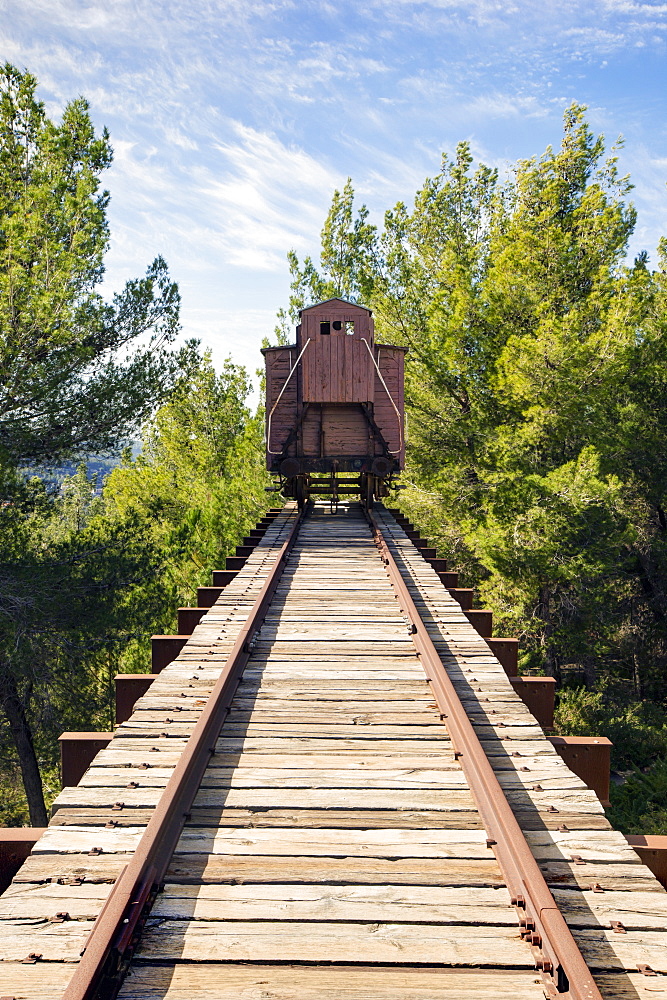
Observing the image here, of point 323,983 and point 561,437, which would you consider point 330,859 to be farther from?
point 561,437

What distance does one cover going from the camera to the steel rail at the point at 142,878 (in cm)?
199

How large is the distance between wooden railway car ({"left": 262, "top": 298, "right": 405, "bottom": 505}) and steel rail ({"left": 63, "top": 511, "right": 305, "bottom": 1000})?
32.4 feet

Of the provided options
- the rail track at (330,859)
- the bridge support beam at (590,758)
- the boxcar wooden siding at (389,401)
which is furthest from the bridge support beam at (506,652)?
the boxcar wooden siding at (389,401)

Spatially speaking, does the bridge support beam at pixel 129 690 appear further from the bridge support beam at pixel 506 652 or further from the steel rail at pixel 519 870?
the bridge support beam at pixel 506 652

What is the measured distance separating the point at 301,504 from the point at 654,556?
418 inches

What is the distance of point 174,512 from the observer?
28.1m

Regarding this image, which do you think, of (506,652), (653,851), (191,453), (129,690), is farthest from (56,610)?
(191,453)

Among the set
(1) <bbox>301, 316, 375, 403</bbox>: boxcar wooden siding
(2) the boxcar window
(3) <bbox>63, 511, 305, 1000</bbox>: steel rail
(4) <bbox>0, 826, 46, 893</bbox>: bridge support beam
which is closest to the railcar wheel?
(1) <bbox>301, 316, 375, 403</bbox>: boxcar wooden siding

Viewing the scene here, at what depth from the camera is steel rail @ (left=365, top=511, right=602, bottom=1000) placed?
2.03 m

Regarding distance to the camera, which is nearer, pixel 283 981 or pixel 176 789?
pixel 283 981

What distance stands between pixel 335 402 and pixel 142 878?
11476 mm

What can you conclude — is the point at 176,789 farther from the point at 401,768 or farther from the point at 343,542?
the point at 343,542

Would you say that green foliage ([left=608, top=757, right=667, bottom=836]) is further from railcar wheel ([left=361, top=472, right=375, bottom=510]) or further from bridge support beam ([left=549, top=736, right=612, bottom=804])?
bridge support beam ([left=549, top=736, right=612, bottom=804])

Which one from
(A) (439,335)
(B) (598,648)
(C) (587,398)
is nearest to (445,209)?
(A) (439,335)
